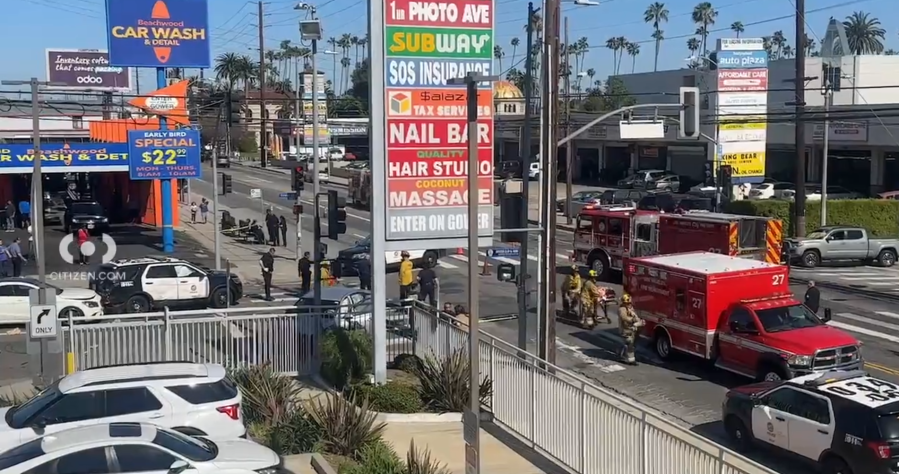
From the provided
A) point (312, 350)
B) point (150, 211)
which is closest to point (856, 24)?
point (150, 211)

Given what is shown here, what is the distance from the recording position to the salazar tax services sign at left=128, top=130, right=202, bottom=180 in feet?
130

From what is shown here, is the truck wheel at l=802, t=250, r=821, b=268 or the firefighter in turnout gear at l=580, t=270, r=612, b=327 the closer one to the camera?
the firefighter in turnout gear at l=580, t=270, r=612, b=327

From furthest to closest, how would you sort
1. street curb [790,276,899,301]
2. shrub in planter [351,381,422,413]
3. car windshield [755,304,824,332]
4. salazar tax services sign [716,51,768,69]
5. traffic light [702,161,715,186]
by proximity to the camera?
traffic light [702,161,715,186]
salazar tax services sign [716,51,768,69]
street curb [790,276,899,301]
car windshield [755,304,824,332]
shrub in planter [351,381,422,413]

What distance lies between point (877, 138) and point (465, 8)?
49.5 meters

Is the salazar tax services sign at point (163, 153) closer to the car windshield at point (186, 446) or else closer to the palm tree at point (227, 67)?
the car windshield at point (186, 446)

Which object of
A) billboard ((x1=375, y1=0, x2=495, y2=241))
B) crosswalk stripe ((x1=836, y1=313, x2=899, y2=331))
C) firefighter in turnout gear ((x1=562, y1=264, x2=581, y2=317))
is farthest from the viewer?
firefighter in turnout gear ((x1=562, y1=264, x2=581, y2=317))

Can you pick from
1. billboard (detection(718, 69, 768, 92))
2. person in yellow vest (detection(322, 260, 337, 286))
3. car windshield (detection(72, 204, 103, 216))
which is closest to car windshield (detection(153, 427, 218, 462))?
person in yellow vest (detection(322, 260, 337, 286))

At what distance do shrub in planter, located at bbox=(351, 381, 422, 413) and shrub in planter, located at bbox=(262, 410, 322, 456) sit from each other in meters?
1.93

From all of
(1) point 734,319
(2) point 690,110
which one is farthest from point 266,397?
(2) point 690,110

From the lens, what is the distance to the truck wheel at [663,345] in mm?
21953

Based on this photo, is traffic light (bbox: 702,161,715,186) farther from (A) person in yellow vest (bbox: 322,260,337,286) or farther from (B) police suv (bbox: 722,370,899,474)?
(B) police suv (bbox: 722,370,899,474)

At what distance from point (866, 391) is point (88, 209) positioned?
41.2m

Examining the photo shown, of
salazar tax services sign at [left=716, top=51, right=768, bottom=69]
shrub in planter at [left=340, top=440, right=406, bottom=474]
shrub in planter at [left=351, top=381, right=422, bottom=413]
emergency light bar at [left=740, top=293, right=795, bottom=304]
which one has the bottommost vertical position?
shrub in planter at [left=351, top=381, right=422, bottom=413]

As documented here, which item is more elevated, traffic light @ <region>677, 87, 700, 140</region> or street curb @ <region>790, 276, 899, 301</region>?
traffic light @ <region>677, 87, 700, 140</region>
